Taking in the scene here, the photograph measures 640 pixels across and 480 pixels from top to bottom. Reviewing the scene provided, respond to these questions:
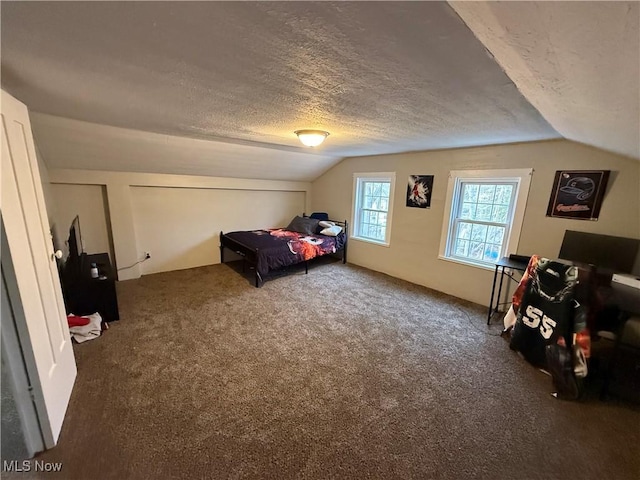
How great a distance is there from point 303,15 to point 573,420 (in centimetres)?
274

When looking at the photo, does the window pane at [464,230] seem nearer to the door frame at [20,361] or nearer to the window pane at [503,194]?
the window pane at [503,194]

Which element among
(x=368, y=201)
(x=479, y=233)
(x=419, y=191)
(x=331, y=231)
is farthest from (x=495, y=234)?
(x=331, y=231)

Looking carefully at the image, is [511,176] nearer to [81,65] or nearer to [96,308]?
[81,65]

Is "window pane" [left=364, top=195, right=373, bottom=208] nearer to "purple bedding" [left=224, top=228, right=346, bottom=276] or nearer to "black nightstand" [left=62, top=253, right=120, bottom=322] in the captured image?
"purple bedding" [left=224, top=228, right=346, bottom=276]

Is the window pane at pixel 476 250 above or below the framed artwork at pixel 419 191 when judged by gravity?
below

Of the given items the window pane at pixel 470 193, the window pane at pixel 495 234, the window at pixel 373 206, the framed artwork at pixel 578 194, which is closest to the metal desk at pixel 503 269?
the window pane at pixel 495 234

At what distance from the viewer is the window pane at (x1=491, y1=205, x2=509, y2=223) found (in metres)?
3.22

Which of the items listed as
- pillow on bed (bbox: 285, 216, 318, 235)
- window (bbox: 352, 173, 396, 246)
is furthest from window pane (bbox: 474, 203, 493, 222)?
pillow on bed (bbox: 285, 216, 318, 235)

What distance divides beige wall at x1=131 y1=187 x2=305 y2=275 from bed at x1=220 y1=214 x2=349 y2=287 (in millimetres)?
244

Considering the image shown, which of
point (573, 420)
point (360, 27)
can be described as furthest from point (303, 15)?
point (573, 420)

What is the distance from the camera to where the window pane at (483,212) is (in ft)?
11.1

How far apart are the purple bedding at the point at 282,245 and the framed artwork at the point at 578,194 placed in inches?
117

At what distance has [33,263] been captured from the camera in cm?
148

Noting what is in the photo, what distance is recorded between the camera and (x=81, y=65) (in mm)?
1245
